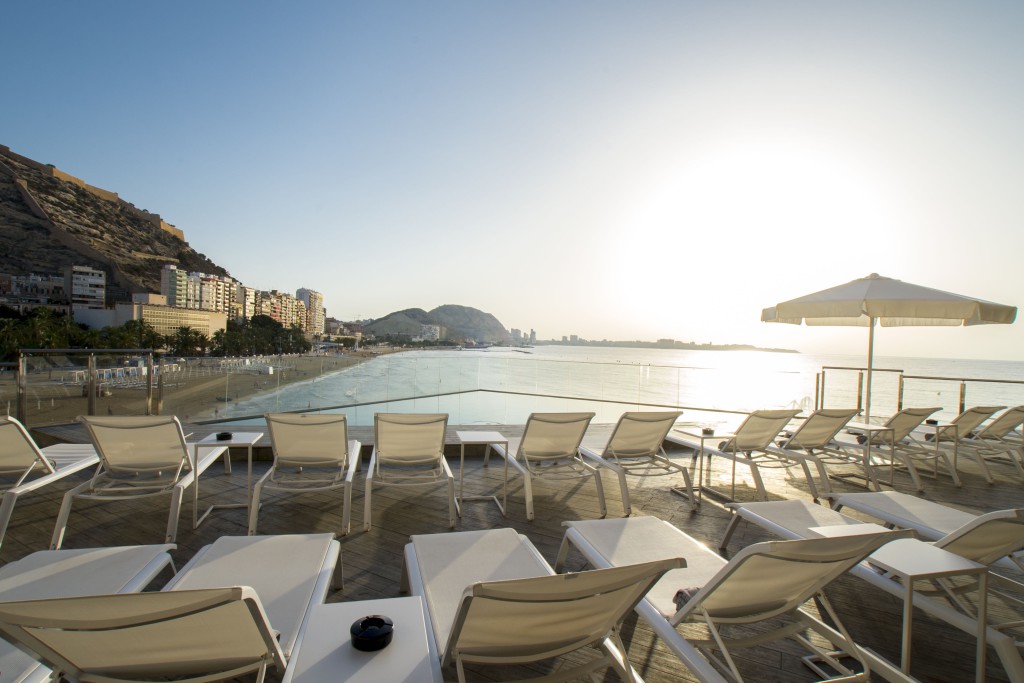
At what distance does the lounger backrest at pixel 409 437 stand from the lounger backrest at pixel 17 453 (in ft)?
7.39

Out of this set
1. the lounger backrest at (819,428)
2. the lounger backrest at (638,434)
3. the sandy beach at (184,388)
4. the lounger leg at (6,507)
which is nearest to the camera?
the lounger leg at (6,507)

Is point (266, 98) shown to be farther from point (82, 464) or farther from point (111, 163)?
point (111, 163)

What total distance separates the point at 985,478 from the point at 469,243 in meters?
13.2

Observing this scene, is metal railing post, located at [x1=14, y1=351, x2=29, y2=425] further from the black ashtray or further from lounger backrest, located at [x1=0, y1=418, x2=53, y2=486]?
the black ashtray

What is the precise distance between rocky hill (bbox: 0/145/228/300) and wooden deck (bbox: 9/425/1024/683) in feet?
243

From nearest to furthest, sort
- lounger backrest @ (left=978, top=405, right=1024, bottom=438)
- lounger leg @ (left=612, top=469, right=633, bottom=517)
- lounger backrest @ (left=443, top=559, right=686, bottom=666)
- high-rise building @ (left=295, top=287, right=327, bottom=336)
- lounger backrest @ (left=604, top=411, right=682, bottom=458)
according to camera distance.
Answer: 1. lounger backrest @ (left=443, top=559, right=686, bottom=666)
2. lounger leg @ (left=612, top=469, right=633, bottom=517)
3. lounger backrest @ (left=604, top=411, right=682, bottom=458)
4. lounger backrest @ (left=978, top=405, right=1024, bottom=438)
5. high-rise building @ (left=295, top=287, right=327, bottom=336)

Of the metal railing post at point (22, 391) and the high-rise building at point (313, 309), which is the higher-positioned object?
the high-rise building at point (313, 309)

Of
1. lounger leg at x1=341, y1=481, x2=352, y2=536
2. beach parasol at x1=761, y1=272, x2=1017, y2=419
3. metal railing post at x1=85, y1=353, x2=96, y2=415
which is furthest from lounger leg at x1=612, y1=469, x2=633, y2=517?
metal railing post at x1=85, y1=353, x2=96, y2=415

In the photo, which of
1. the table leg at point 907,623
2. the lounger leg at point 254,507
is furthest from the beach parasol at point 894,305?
the lounger leg at point 254,507

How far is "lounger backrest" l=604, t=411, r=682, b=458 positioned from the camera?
4117mm

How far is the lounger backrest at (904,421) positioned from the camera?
4996 mm

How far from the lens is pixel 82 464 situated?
3.60m

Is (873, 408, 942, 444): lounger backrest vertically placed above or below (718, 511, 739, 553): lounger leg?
above

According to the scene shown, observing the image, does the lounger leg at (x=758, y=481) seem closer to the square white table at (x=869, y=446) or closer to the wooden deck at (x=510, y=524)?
the wooden deck at (x=510, y=524)
